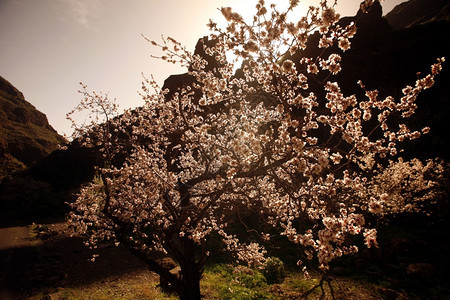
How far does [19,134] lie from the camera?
7831 cm

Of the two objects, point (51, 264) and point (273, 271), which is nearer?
point (273, 271)

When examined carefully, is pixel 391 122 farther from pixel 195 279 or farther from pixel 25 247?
pixel 25 247

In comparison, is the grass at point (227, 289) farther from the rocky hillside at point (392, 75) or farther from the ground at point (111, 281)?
the rocky hillside at point (392, 75)

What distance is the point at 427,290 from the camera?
8.61m

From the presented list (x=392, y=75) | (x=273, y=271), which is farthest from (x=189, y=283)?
(x=392, y=75)

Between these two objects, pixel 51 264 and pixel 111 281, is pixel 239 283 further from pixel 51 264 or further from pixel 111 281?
pixel 51 264

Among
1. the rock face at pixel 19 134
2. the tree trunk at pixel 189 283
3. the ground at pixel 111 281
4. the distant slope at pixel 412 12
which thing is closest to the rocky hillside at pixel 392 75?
the ground at pixel 111 281

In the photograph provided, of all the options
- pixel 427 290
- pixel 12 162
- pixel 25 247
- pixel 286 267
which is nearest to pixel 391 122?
pixel 427 290

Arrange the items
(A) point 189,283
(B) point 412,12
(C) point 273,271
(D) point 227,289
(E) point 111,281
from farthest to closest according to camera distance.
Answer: (B) point 412,12 < (C) point 273,271 < (E) point 111,281 < (D) point 227,289 < (A) point 189,283

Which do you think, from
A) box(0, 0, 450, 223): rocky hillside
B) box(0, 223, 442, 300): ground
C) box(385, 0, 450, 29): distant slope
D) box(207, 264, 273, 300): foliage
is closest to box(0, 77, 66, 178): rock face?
box(0, 0, 450, 223): rocky hillside

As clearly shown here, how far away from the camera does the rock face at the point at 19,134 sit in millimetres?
62781

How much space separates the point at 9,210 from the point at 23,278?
26.4 m

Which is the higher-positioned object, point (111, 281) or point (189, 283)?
point (189, 283)

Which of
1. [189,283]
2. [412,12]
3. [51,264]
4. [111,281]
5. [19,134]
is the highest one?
[412,12]
